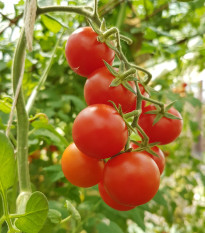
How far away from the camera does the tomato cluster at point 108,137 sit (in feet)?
1.40

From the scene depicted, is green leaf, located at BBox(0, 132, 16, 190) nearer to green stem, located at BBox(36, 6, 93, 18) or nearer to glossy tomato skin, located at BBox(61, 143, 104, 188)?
glossy tomato skin, located at BBox(61, 143, 104, 188)

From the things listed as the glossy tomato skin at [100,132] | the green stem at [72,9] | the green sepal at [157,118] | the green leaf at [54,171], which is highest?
the green stem at [72,9]

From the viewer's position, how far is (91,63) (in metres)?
0.50

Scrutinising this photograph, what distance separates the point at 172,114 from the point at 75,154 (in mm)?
174

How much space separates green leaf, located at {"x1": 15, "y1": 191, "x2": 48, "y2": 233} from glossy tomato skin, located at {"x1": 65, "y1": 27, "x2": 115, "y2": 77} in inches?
8.8

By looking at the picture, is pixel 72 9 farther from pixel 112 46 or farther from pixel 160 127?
pixel 160 127

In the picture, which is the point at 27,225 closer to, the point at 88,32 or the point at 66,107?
the point at 88,32

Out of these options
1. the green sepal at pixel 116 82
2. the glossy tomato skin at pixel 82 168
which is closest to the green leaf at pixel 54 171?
Answer: the glossy tomato skin at pixel 82 168

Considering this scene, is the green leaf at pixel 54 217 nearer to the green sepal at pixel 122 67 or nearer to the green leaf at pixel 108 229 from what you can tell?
the green leaf at pixel 108 229

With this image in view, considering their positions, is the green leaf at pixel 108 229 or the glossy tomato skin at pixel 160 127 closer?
the glossy tomato skin at pixel 160 127

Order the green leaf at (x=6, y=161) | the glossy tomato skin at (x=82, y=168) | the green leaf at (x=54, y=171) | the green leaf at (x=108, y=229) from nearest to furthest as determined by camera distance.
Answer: the green leaf at (x=6, y=161) < the glossy tomato skin at (x=82, y=168) < the green leaf at (x=108, y=229) < the green leaf at (x=54, y=171)

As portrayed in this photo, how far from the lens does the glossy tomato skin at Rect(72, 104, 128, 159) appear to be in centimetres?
42

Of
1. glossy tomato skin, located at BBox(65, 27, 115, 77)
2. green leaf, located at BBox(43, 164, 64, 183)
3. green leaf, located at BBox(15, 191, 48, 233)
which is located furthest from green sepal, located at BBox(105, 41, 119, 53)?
green leaf, located at BBox(43, 164, 64, 183)

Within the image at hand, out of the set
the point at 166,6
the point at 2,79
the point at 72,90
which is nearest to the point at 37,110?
the point at 72,90
